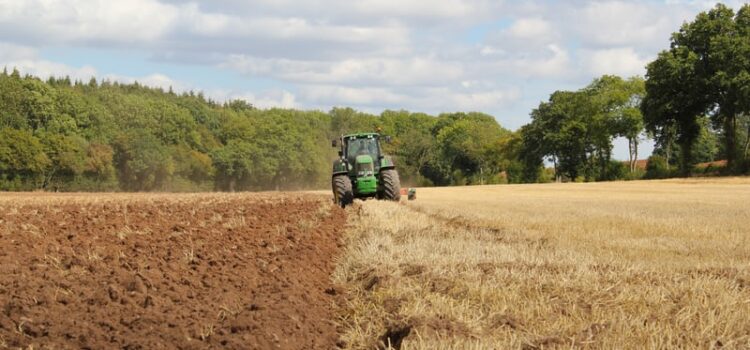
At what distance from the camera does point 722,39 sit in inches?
2071

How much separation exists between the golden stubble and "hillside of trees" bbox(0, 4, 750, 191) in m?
37.7

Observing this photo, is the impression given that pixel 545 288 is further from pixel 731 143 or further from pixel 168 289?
pixel 731 143

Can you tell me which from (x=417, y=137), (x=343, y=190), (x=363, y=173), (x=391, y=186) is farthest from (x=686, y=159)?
(x=417, y=137)

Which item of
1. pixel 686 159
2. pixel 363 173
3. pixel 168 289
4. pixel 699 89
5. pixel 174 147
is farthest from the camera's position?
pixel 174 147

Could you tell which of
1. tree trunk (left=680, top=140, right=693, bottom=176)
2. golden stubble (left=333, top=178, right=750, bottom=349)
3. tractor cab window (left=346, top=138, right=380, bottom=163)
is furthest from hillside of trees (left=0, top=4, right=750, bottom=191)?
golden stubble (left=333, top=178, right=750, bottom=349)

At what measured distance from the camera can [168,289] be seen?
8.01 meters

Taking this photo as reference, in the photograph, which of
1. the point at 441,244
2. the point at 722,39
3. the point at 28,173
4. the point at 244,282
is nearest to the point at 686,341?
the point at 244,282

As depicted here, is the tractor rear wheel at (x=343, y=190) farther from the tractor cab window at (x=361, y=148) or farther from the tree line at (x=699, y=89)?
the tree line at (x=699, y=89)

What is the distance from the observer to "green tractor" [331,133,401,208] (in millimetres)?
24438

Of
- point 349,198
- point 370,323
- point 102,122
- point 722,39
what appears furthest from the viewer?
point 102,122

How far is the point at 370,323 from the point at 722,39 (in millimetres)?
52134

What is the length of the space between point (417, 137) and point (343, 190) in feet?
289

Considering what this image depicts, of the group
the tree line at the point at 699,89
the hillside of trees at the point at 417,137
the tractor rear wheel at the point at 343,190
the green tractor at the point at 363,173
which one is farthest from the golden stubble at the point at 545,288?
the tree line at the point at 699,89

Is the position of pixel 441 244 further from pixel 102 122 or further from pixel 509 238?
pixel 102 122
